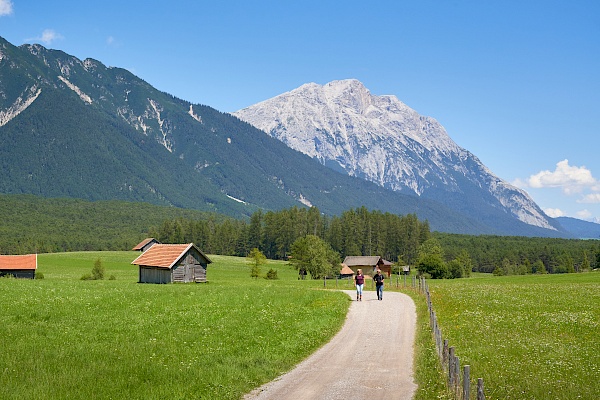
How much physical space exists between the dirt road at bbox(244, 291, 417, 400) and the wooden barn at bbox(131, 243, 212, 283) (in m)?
51.1

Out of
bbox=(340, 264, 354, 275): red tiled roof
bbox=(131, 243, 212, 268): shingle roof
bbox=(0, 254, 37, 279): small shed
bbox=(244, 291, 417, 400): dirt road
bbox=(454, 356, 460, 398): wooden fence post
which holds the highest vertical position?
bbox=(131, 243, 212, 268): shingle roof

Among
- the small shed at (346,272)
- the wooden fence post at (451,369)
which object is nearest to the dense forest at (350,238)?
the small shed at (346,272)

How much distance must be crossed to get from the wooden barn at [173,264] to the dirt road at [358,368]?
5108cm

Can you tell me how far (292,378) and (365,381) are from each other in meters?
2.43

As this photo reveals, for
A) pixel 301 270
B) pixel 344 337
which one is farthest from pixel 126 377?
pixel 301 270

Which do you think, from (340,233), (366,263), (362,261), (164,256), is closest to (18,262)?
(164,256)

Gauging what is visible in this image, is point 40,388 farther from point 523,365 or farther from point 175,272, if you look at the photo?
point 175,272

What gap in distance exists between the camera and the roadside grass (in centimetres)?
1847

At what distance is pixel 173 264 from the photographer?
258 ft

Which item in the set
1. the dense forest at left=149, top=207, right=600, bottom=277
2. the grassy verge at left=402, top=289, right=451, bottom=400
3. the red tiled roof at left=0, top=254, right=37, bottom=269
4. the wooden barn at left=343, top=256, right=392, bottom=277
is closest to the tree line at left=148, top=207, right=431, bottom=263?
the dense forest at left=149, top=207, right=600, bottom=277

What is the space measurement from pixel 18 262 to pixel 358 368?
78.8 metres

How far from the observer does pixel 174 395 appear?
57.4ft

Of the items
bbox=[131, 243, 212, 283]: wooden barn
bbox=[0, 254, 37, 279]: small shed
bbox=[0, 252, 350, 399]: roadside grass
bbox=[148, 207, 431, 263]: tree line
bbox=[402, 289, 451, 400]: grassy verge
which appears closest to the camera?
bbox=[402, 289, 451, 400]: grassy verge

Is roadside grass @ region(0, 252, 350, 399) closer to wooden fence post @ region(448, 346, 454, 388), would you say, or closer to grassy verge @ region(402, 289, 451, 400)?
grassy verge @ region(402, 289, 451, 400)
